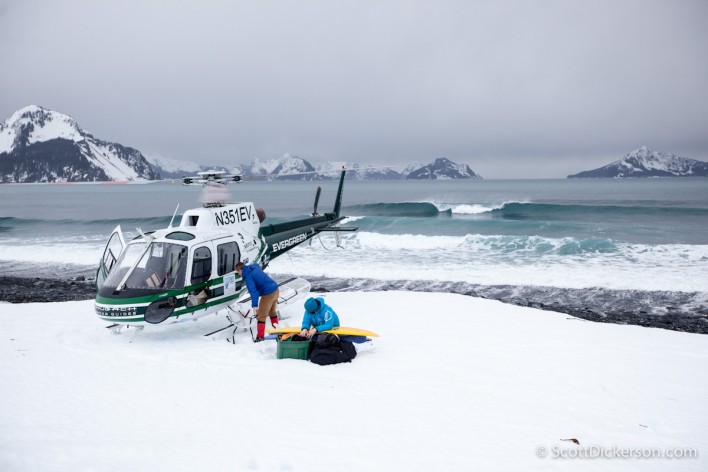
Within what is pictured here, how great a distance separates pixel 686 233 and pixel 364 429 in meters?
33.9

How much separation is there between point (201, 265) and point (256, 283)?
1188 mm

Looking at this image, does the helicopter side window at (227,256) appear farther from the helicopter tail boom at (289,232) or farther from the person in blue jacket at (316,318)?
the person in blue jacket at (316,318)

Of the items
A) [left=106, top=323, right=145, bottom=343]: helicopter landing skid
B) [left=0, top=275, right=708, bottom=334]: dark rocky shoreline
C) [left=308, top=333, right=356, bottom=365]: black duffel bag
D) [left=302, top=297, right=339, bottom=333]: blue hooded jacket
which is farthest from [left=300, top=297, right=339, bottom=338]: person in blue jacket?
[left=0, top=275, right=708, bottom=334]: dark rocky shoreline

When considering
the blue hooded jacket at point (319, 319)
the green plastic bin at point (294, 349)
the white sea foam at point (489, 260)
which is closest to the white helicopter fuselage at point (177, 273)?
the green plastic bin at point (294, 349)

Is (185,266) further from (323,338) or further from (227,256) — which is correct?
(323,338)

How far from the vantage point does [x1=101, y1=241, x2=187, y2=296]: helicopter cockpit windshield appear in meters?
8.08

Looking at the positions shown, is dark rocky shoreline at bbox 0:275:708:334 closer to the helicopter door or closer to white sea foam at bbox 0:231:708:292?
white sea foam at bbox 0:231:708:292

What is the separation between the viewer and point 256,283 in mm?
8430

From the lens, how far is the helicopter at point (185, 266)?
313 inches

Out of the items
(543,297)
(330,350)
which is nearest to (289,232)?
(330,350)

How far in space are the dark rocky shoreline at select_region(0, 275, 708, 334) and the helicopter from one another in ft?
21.9

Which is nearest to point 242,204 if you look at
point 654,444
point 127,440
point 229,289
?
point 229,289

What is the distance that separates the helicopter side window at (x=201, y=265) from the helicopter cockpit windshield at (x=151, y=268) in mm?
210

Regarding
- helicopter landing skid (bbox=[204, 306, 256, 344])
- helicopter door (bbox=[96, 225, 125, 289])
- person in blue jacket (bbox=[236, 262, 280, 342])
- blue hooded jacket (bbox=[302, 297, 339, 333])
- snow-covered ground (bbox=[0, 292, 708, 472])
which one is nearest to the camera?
snow-covered ground (bbox=[0, 292, 708, 472])
